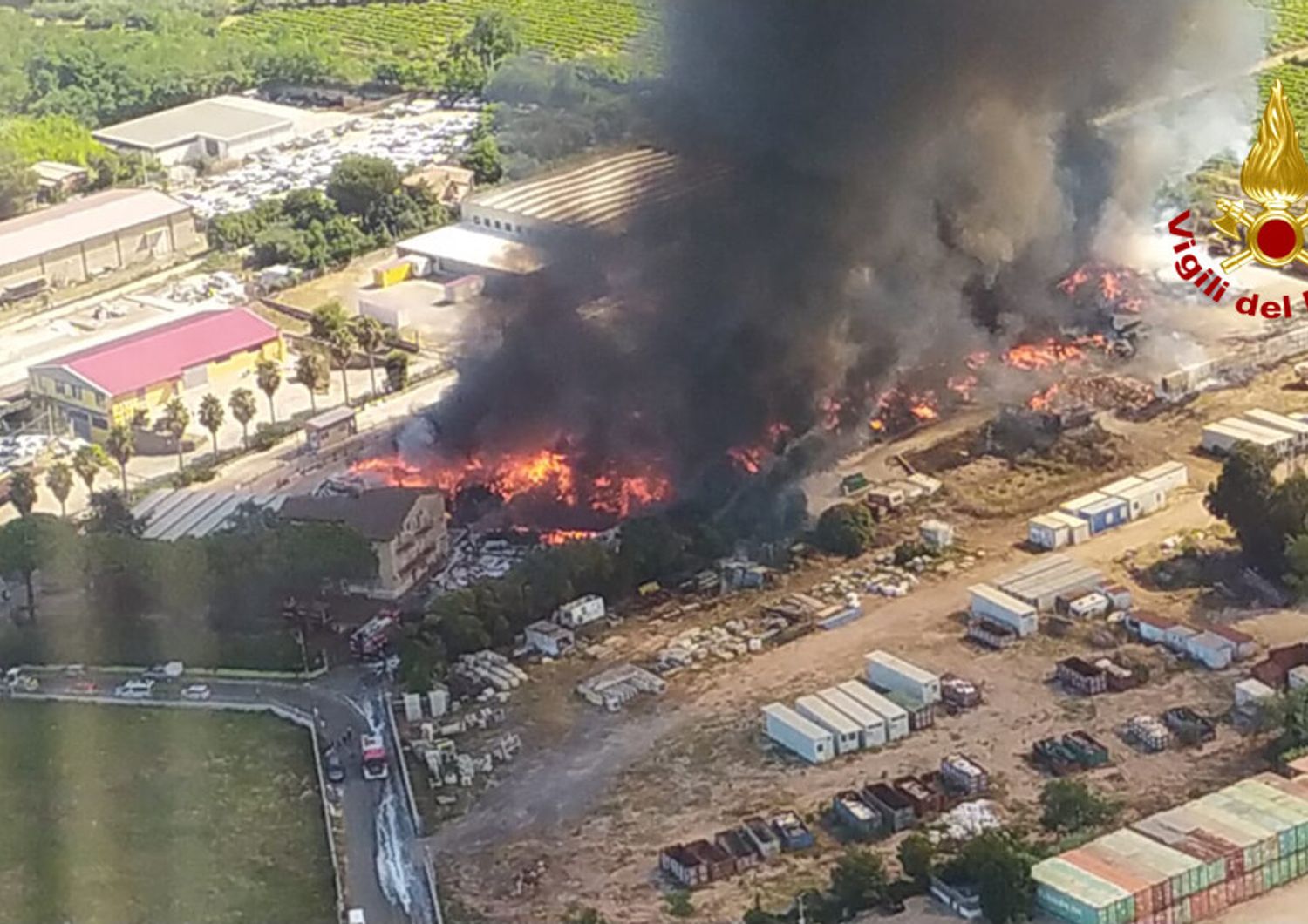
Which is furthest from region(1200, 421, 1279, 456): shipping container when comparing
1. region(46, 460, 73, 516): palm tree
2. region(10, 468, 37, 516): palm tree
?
region(10, 468, 37, 516): palm tree

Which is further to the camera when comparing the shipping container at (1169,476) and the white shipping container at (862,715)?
the shipping container at (1169,476)

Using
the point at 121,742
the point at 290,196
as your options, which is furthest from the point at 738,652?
the point at 290,196

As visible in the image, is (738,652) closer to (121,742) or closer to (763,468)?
(763,468)

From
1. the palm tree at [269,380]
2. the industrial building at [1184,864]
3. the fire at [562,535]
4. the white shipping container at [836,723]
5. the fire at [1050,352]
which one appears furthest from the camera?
the fire at [1050,352]

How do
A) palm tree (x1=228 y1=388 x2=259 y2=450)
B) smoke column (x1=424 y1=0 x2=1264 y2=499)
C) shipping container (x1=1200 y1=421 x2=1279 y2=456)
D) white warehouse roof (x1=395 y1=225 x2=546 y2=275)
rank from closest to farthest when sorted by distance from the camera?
1. shipping container (x1=1200 y1=421 x2=1279 y2=456)
2. smoke column (x1=424 y1=0 x2=1264 y2=499)
3. palm tree (x1=228 y1=388 x2=259 y2=450)
4. white warehouse roof (x1=395 y1=225 x2=546 y2=275)

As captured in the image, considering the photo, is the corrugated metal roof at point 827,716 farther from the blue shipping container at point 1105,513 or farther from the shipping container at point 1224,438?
the shipping container at point 1224,438

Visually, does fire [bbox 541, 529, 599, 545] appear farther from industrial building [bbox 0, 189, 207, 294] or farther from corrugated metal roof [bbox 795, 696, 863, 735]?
industrial building [bbox 0, 189, 207, 294]

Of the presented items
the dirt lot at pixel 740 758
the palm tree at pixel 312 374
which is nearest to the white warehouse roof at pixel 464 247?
the palm tree at pixel 312 374
